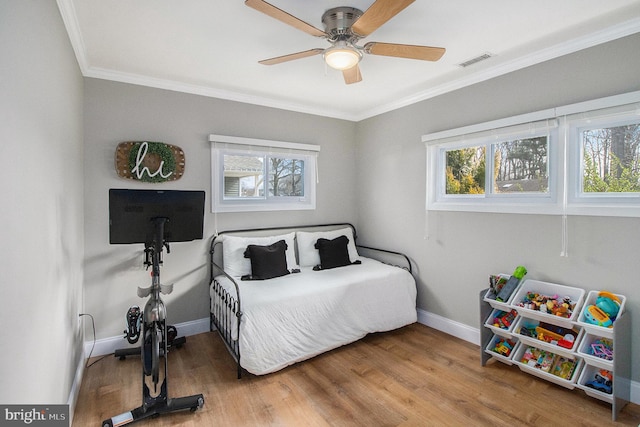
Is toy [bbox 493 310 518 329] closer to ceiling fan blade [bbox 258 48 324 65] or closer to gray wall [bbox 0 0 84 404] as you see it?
ceiling fan blade [bbox 258 48 324 65]

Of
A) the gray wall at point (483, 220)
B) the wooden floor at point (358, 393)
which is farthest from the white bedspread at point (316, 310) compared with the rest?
the gray wall at point (483, 220)

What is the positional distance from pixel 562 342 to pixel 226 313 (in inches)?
99.1

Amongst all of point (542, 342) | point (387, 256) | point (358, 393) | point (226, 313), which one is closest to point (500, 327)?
point (542, 342)

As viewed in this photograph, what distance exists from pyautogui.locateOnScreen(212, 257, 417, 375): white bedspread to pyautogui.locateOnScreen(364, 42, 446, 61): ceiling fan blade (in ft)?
6.16

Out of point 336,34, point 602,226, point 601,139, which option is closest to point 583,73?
point 601,139

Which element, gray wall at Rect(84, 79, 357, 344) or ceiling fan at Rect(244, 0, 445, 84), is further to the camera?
gray wall at Rect(84, 79, 357, 344)

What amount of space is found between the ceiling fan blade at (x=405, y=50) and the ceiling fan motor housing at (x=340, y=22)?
0.40 feet

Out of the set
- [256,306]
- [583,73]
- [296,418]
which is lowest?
[296,418]

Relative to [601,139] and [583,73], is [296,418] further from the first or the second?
[583,73]

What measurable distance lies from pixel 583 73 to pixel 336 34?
1810 mm

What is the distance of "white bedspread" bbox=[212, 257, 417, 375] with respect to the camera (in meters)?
2.38

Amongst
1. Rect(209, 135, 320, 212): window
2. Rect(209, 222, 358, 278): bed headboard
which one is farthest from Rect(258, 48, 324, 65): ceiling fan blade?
Rect(209, 222, 358, 278): bed headboard

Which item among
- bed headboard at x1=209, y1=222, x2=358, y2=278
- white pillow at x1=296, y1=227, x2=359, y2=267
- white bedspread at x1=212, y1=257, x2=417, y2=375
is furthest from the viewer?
white pillow at x1=296, y1=227, x2=359, y2=267

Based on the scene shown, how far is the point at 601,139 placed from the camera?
7.43 ft
